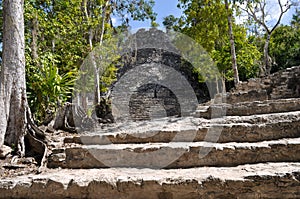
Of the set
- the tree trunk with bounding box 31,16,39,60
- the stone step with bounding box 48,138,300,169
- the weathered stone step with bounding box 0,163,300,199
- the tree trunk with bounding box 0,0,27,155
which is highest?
the tree trunk with bounding box 31,16,39,60

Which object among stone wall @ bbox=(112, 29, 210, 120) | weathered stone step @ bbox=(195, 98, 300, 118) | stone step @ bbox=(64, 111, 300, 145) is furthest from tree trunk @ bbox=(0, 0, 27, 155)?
stone wall @ bbox=(112, 29, 210, 120)

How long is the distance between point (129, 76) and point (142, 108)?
2.86 metres

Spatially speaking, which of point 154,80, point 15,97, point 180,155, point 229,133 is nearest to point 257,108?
point 229,133

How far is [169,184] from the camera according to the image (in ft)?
6.43

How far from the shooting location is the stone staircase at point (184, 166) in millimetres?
1850

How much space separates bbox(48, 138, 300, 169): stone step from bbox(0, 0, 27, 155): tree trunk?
889mm

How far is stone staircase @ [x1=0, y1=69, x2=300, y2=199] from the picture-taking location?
185cm

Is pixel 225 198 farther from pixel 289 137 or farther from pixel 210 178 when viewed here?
pixel 289 137

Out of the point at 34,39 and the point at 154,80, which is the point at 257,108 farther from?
the point at 154,80

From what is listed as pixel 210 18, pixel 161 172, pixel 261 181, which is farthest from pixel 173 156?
pixel 210 18

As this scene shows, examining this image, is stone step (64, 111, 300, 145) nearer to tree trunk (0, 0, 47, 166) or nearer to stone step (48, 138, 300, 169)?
stone step (48, 138, 300, 169)

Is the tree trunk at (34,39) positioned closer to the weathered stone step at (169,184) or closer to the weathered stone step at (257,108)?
the weathered stone step at (169,184)

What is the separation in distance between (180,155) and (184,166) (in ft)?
0.38

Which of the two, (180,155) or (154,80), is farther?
(154,80)
